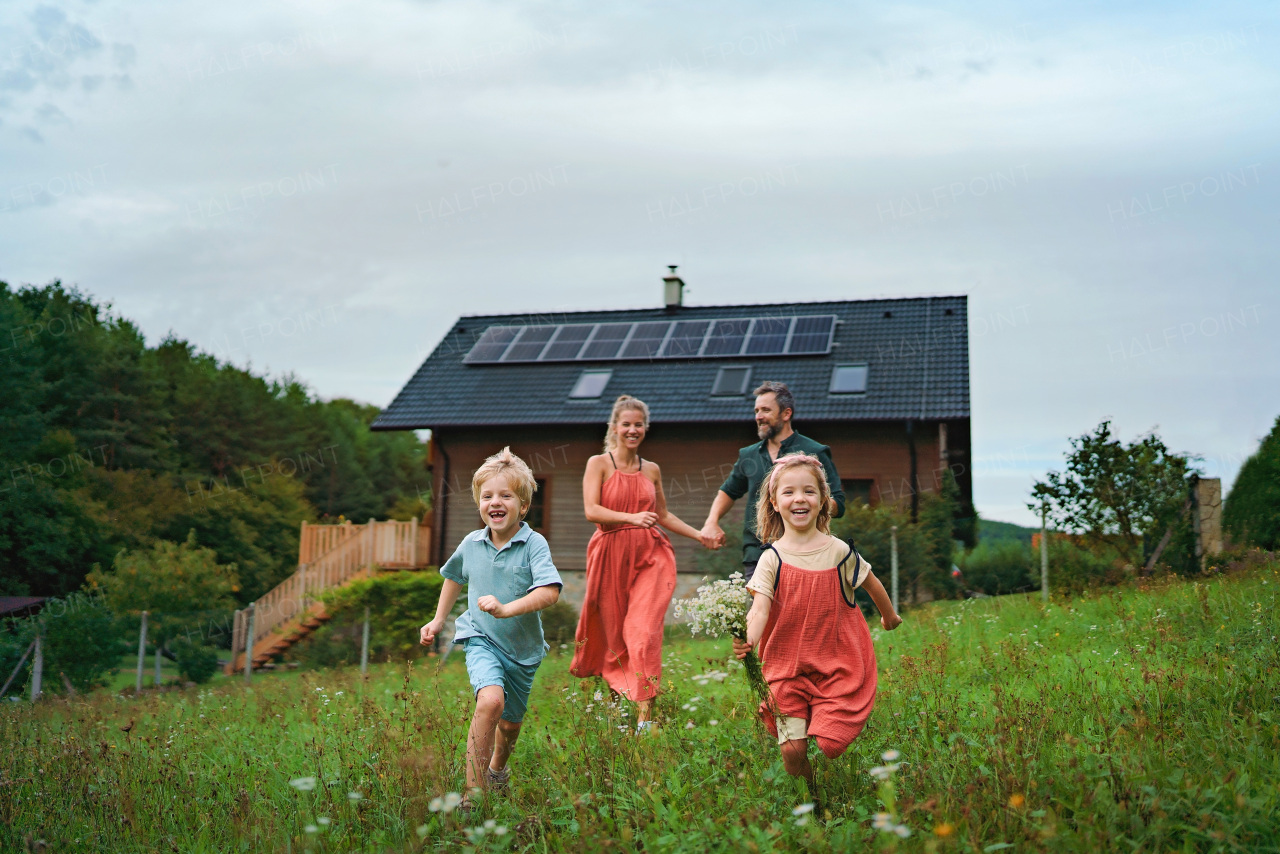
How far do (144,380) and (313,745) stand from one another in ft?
91.7

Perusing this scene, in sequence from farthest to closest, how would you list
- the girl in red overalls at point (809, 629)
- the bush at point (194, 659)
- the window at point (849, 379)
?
the window at point (849, 379) < the bush at point (194, 659) < the girl in red overalls at point (809, 629)

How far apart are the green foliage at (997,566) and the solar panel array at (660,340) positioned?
5.24m

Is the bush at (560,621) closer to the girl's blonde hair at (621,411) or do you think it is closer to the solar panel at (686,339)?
the solar panel at (686,339)

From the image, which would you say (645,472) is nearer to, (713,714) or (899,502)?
(713,714)

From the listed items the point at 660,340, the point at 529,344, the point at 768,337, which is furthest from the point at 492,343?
the point at 768,337

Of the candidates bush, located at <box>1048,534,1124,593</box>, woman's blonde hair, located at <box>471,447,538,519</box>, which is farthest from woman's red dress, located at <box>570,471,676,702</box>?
bush, located at <box>1048,534,1124,593</box>

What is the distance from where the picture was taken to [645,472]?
20.2 feet

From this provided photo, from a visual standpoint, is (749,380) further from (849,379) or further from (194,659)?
(194,659)

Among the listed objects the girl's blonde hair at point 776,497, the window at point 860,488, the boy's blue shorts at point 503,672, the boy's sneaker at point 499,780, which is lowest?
the boy's sneaker at point 499,780

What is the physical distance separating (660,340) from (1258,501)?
37.1 ft

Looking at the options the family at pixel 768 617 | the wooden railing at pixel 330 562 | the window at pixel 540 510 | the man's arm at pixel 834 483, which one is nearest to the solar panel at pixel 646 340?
the window at pixel 540 510

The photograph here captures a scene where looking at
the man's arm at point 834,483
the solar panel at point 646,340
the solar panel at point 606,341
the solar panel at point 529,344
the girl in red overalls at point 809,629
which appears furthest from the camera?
the solar panel at point 529,344

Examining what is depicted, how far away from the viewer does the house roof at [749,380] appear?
1700 cm

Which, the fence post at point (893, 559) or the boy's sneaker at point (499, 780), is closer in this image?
the boy's sneaker at point (499, 780)
